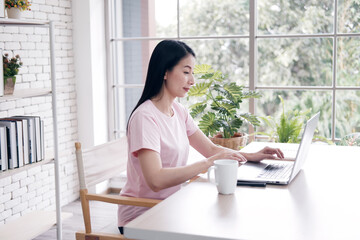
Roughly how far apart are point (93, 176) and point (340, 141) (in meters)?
2.32

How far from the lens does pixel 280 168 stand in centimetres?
205

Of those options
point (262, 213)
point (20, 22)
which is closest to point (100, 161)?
point (262, 213)

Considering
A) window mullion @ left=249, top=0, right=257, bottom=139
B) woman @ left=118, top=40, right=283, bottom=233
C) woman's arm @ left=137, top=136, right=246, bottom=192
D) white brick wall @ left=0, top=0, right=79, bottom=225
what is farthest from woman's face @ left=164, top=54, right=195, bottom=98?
window mullion @ left=249, top=0, right=257, bottom=139

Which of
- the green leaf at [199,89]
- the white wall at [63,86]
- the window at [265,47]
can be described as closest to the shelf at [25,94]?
the white wall at [63,86]

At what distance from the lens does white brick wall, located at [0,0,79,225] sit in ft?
11.9

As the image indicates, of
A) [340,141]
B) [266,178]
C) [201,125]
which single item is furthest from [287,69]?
[266,178]

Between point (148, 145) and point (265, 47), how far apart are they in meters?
2.44

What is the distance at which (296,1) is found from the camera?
403 centimetres

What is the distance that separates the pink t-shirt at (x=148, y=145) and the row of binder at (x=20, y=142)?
1.06 metres

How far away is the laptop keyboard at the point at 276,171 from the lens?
6.24 feet

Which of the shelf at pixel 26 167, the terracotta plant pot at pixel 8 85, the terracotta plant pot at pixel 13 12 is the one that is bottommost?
the shelf at pixel 26 167

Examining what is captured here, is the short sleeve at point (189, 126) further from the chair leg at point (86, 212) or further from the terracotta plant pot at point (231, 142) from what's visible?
the terracotta plant pot at point (231, 142)

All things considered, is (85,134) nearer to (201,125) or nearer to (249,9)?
→ (201,125)

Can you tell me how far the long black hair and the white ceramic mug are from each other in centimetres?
67
